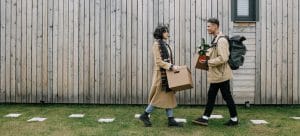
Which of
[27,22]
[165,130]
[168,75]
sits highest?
[27,22]

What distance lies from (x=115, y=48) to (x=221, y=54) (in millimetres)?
3119

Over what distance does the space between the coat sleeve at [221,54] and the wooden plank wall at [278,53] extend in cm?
264

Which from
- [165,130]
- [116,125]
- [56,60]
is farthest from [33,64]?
[165,130]

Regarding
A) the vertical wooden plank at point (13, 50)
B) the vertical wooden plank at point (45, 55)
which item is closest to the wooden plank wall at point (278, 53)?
the vertical wooden plank at point (45, 55)

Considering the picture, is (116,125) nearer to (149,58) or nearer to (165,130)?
(165,130)

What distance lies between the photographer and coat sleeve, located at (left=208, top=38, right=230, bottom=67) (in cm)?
855

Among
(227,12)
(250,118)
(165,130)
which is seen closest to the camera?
(165,130)

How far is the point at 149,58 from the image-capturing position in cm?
1104

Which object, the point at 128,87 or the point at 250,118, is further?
the point at 128,87

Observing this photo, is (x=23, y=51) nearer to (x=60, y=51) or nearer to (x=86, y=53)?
(x=60, y=51)

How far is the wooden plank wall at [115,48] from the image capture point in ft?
36.2

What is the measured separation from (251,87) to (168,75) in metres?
3.19

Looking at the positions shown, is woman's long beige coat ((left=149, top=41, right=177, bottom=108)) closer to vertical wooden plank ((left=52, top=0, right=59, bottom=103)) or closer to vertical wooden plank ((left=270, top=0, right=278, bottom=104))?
vertical wooden plank ((left=52, top=0, right=59, bottom=103))

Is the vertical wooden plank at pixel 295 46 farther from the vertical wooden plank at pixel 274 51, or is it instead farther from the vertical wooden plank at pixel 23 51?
the vertical wooden plank at pixel 23 51
